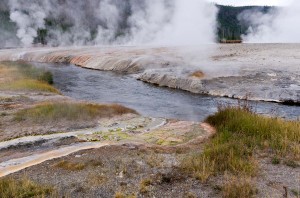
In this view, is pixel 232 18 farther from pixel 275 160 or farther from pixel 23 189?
pixel 23 189

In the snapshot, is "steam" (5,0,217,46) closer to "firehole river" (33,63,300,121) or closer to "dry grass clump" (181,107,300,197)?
"firehole river" (33,63,300,121)

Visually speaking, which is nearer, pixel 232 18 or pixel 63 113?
pixel 63 113

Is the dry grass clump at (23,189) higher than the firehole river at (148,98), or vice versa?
the dry grass clump at (23,189)

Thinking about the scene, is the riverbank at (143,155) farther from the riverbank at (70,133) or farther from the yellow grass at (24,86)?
the yellow grass at (24,86)

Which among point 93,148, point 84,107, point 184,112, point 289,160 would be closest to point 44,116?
point 84,107

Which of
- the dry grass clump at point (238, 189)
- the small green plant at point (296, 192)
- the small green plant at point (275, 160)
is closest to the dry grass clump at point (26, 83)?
the small green plant at point (275, 160)

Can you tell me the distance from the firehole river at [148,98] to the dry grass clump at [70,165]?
23.9ft

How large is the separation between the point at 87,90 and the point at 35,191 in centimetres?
1784

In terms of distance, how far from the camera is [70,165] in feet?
32.3

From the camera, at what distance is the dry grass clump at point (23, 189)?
7969mm

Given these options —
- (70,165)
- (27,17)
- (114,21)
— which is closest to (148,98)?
(70,165)

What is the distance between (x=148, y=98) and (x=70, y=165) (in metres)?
12.5

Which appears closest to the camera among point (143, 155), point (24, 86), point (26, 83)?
point (143, 155)

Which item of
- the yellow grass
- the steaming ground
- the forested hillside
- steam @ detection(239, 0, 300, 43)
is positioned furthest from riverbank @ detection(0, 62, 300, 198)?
the forested hillside
